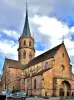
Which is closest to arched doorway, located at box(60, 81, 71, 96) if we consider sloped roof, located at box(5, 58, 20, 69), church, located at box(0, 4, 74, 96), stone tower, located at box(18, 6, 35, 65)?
church, located at box(0, 4, 74, 96)

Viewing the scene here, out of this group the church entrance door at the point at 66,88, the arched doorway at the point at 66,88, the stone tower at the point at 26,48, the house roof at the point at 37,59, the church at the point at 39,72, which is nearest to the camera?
the church at the point at 39,72

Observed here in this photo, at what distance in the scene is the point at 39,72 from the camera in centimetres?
6894

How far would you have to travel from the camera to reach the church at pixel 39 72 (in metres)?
65.0

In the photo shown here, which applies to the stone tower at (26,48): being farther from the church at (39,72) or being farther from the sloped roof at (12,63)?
the sloped roof at (12,63)

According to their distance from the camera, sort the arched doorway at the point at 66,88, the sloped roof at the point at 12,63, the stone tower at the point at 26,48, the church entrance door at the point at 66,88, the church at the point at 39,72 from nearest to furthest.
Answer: the church at the point at 39,72 → the arched doorway at the point at 66,88 → the church entrance door at the point at 66,88 → the sloped roof at the point at 12,63 → the stone tower at the point at 26,48

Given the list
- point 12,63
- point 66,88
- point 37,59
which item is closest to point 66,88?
point 66,88

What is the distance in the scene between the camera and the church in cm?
6500

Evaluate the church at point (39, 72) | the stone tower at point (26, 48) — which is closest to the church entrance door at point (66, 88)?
the church at point (39, 72)

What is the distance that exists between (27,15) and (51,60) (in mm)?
36461

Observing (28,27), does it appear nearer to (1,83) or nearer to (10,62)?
(10,62)

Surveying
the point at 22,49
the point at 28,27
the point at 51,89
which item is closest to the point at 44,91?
the point at 51,89

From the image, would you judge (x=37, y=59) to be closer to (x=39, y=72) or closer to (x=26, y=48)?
(x=26, y=48)

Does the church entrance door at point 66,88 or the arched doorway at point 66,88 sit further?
the church entrance door at point 66,88

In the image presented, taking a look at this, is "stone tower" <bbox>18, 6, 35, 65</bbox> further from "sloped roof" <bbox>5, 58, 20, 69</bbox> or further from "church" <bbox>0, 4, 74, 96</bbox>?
"sloped roof" <bbox>5, 58, 20, 69</bbox>
